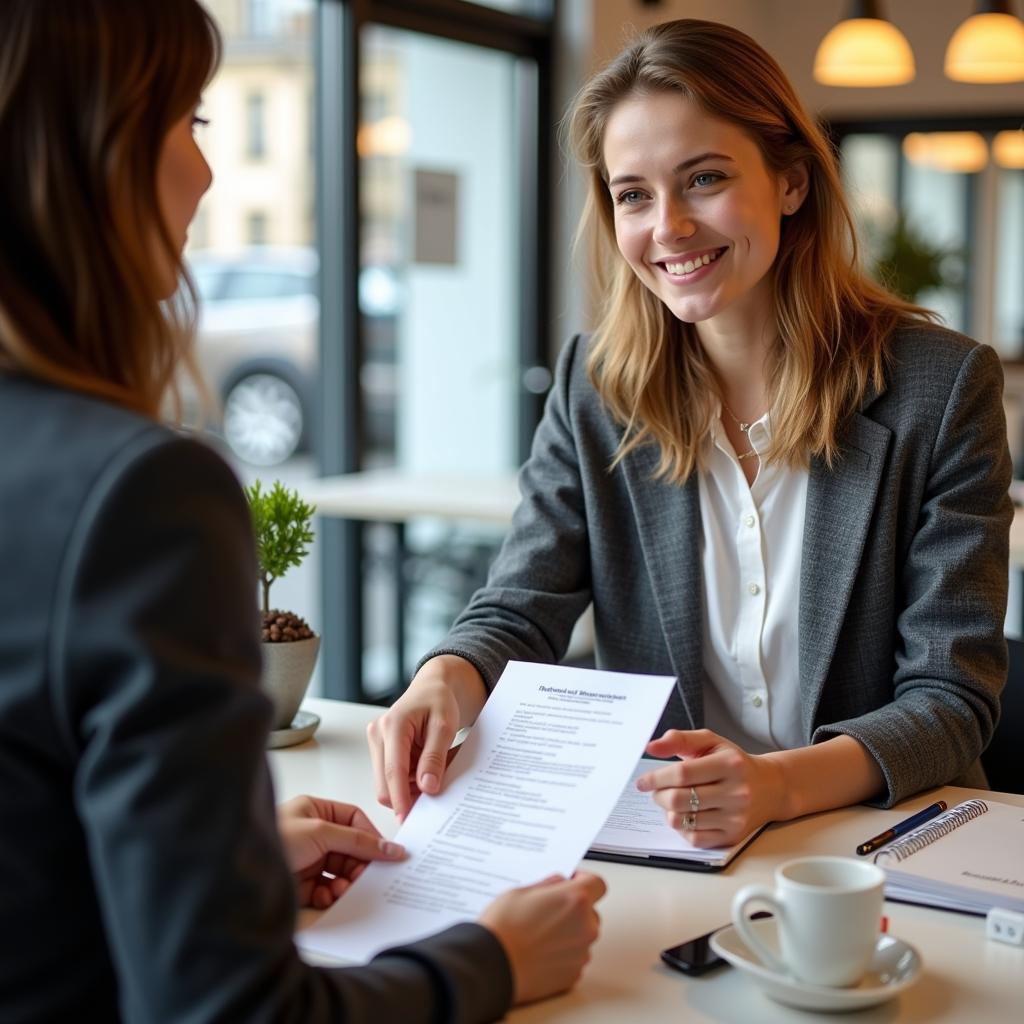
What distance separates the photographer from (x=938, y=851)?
1.22 metres

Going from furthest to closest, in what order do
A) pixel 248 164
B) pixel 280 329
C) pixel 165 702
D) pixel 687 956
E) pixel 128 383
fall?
1. pixel 280 329
2. pixel 248 164
3. pixel 687 956
4. pixel 128 383
5. pixel 165 702

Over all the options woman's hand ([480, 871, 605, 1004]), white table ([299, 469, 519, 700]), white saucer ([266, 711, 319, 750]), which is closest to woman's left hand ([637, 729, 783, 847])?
woman's hand ([480, 871, 605, 1004])

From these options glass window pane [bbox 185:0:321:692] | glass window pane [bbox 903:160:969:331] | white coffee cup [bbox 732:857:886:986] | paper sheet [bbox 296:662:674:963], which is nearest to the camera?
white coffee cup [bbox 732:857:886:986]

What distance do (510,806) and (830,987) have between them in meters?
0.31

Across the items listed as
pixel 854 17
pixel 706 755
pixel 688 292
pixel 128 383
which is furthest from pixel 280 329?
pixel 128 383

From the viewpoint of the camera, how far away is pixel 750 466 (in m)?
1.76

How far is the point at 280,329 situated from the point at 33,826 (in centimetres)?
371

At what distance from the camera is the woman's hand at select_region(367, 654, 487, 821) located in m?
1.28

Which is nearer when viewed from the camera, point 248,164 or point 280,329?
point 248,164

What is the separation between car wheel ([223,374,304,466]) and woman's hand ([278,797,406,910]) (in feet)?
11.2

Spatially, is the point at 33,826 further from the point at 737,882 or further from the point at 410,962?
the point at 737,882

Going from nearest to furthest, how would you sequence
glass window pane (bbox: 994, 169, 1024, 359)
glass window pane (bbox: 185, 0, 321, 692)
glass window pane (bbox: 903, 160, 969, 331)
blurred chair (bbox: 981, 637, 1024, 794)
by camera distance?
1. blurred chair (bbox: 981, 637, 1024, 794)
2. glass window pane (bbox: 185, 0, 321, 692)
3. glass window pane (bbox: 903, 160, 969, 331)
4. glass window pane (bbox: 994, 169, 1024, 359)

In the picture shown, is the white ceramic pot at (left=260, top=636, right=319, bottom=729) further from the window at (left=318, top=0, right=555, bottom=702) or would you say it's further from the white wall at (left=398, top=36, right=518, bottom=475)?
the white wall at (left=398, top=36, right=518, bottom=475)

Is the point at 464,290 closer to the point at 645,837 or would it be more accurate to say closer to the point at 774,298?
the point at 774,298
